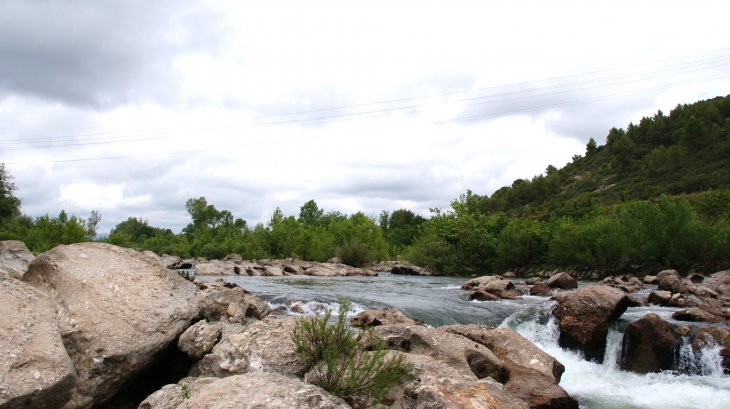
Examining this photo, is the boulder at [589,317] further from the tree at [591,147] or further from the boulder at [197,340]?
the tree at [591,147]

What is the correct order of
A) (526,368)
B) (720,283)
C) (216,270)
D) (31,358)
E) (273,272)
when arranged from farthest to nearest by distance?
(216,270) < (273,272) < (720,283) < (526,368) < (31,358)

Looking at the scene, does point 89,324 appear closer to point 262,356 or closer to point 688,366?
point 262,356

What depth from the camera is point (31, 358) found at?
5.35m

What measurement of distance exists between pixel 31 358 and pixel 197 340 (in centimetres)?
218

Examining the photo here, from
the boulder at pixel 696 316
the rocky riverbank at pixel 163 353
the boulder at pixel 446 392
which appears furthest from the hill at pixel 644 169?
the boulder at pixel 446 392

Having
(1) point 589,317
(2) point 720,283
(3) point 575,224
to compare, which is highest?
(3) point 575,224

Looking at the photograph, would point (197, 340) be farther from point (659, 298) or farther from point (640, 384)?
point (659, 298)

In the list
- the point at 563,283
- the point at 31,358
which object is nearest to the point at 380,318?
the point at 31,358

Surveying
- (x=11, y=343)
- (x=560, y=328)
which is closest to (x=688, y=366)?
(x=560, y=328)

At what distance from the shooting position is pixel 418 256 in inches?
2188

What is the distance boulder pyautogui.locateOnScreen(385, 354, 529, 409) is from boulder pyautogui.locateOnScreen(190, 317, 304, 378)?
4.72 ft

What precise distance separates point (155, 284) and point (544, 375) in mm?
6711

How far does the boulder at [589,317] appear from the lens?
41.2 ft

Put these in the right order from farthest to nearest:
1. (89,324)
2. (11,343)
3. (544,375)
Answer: (544,375) < (89,324) < (11,343)
